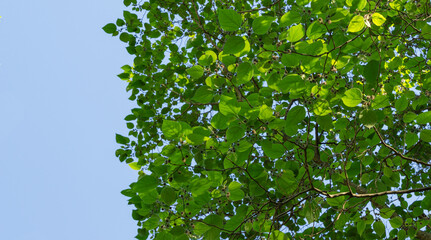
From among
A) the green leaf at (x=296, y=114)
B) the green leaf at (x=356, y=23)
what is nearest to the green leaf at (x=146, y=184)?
the green leaf at (x=296, y=114)

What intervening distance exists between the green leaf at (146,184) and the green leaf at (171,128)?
1.11 ft

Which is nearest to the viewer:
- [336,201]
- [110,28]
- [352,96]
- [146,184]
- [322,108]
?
[352,96]

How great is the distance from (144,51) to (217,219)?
11.0 ft

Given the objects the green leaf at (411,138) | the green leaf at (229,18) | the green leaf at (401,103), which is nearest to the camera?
the green leaf at (229,18)

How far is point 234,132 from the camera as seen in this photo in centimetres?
243

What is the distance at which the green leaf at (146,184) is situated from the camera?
243cm

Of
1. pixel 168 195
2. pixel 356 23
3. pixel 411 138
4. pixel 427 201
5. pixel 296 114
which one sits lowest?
pixel 168 195

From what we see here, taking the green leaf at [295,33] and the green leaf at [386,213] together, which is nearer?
the green leaf at [295,33]

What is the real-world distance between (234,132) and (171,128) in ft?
1.49

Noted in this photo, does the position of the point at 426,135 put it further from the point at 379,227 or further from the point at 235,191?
the point at 235,191

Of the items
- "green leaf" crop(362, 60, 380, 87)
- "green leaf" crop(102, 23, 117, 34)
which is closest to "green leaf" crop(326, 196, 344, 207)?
"green leaf" crop(362, 60, 380, 87)

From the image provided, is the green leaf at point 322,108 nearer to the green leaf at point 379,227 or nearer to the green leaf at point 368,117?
the green leaf at point 368,117

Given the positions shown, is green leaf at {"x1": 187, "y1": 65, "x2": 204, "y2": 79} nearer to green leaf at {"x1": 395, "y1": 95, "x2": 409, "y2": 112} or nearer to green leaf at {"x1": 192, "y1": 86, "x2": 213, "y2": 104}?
green leaf at {"x1": 192, "y1": 86, "x2": 213, "y2": 104}

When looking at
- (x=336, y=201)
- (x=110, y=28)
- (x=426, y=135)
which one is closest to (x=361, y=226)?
(x=336, y=201)
